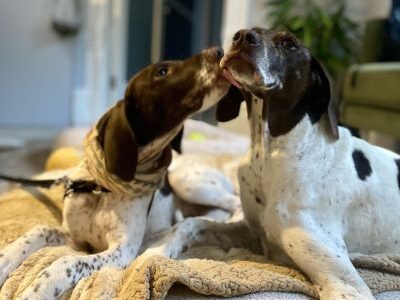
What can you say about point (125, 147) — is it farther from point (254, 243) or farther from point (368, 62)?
point (368, 62)

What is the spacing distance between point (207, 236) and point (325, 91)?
72 centimetres

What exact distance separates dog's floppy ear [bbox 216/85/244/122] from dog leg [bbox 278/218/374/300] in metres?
0.50

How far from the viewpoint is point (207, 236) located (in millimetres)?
2244

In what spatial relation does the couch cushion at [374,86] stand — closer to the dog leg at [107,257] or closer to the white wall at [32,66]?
the dog leg at [107,257]

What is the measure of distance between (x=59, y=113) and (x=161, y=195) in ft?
14.9

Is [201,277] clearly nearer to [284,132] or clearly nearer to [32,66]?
[284,132]

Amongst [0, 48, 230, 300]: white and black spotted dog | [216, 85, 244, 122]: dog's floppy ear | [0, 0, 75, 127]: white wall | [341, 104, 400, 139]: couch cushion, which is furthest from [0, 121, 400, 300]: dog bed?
[0, 0, 75, 127]: white wall

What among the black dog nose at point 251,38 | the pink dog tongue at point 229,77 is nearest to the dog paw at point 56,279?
the pink dog tongue at point 229,77

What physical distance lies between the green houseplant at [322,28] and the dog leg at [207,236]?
14.0ft

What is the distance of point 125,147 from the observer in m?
2.01

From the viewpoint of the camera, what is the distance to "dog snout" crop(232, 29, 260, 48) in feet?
5.66

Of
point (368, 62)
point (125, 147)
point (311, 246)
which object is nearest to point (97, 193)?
point (125, 147)

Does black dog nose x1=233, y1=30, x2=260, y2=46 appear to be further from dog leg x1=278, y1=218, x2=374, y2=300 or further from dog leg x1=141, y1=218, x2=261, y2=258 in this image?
dog leg x1=141, y1=218, x2=261, y2=258

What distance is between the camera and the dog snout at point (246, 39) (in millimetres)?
1726
